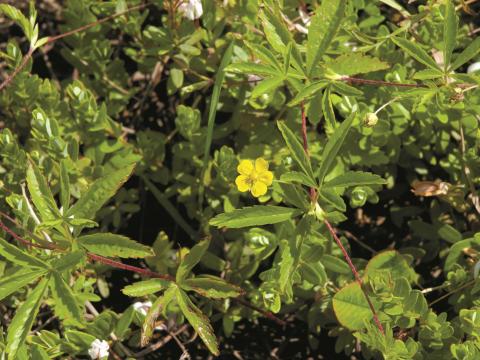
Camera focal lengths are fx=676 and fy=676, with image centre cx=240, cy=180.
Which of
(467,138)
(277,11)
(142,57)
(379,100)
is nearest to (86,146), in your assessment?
(142,57)

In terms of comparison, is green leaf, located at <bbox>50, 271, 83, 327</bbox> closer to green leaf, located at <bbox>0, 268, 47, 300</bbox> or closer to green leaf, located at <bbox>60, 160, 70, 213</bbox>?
green leaf, located at <bbox>0, 268, 47, 300</bbox>

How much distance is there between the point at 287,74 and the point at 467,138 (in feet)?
3.06

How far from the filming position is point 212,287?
2.09m

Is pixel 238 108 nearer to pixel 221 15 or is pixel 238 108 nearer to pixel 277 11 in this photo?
pixel 221 15

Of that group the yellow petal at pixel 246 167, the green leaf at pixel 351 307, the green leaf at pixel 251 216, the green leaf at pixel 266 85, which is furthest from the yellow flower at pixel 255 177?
the green leaf at pixel 351 307

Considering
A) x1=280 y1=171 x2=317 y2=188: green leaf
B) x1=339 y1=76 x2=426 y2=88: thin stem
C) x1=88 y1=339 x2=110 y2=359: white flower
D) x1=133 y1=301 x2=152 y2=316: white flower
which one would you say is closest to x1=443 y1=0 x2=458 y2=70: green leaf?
x1=339 y1=76 x2=426 y2=88: thin stem

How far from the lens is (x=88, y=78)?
2.87 meters

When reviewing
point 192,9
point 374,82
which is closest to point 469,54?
point 374,82

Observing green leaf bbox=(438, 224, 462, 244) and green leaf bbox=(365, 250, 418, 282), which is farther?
green leaf bbox=(438, 224, 462, 244)

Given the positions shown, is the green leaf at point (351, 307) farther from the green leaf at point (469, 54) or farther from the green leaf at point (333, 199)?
the green leaf at point (469, 54)

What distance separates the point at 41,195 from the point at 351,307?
1033mm

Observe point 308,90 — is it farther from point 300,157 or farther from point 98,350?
point 98,350

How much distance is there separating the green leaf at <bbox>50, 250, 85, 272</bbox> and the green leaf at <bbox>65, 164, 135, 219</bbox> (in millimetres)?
130

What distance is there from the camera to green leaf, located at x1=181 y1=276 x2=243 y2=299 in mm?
2062
